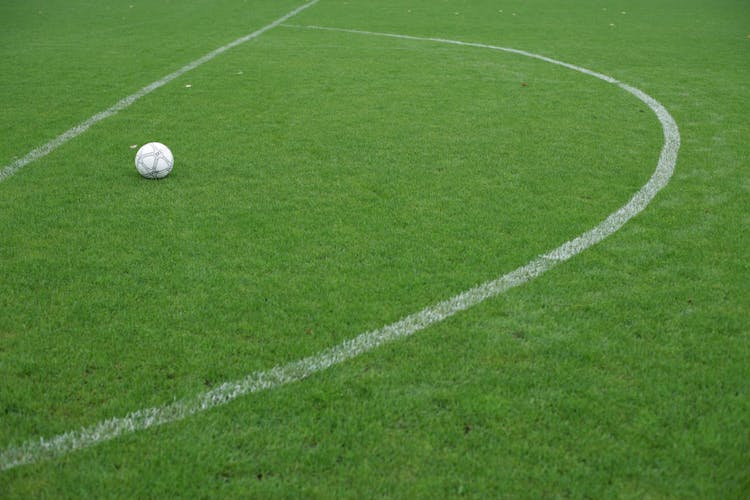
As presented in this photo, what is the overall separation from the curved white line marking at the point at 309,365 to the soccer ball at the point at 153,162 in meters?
2.76

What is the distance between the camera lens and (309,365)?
3.14 meters

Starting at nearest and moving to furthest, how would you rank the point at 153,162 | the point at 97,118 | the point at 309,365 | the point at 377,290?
the point at 309,365
the point at 377,290
the point at 153,162
the point at 97,118

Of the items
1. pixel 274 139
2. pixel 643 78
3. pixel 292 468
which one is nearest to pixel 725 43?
pixel 643 78

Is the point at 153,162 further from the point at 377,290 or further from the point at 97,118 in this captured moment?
the point at 377,290

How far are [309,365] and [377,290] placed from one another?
773 mm

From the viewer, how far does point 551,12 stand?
52.0 ft

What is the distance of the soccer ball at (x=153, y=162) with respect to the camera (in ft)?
17.7

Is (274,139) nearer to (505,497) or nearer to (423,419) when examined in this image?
(423,419)

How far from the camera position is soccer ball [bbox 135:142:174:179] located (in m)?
5.39

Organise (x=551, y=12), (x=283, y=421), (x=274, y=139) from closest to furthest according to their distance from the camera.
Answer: (x=283, y=421) → (x=274, y=139) → (x=551, y=12)

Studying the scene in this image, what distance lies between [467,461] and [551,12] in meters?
15.0

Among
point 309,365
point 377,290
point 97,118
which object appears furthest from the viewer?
point 97,118

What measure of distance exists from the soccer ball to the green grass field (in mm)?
102

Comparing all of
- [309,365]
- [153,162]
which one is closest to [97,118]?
[153,162]
